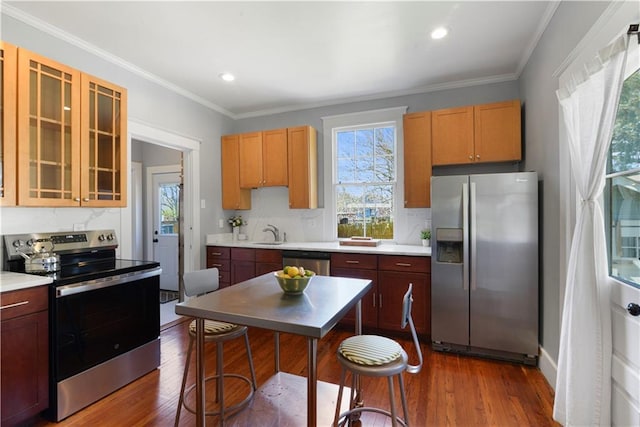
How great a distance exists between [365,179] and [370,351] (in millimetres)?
2688

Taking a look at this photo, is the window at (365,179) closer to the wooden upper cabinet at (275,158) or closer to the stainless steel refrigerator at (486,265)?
the wooden upper cabinet at (275,158)

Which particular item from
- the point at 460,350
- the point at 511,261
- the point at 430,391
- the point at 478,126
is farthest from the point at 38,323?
the point at 478,126

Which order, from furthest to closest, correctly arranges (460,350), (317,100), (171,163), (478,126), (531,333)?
(171,163) → (317,100) → (478,126) → (460,350) → (531,333)

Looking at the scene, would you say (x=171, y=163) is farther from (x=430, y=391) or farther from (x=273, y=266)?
(x=430, y=391)

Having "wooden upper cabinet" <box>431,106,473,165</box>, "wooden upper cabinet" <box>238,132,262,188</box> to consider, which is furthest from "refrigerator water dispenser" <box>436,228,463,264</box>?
"wooden upper cabinet" <box>238,132,262,188</box>

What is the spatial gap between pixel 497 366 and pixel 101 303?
10.6 feet

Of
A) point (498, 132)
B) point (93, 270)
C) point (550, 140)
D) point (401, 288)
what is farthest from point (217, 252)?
point (550, 140)

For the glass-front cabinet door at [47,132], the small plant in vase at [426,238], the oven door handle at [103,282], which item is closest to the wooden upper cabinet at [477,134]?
the small plant in vase at [426,238]

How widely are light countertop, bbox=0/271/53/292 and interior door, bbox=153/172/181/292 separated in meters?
3.05

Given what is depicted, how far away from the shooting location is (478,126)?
10.2ft

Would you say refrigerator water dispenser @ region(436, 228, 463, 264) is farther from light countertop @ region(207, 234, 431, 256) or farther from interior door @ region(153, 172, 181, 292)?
interior door @ region(153, 172, 181, 292)

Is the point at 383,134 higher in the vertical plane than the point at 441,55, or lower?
lower

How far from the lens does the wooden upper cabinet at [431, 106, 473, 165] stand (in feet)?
10.3

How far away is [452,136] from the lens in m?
3.21
